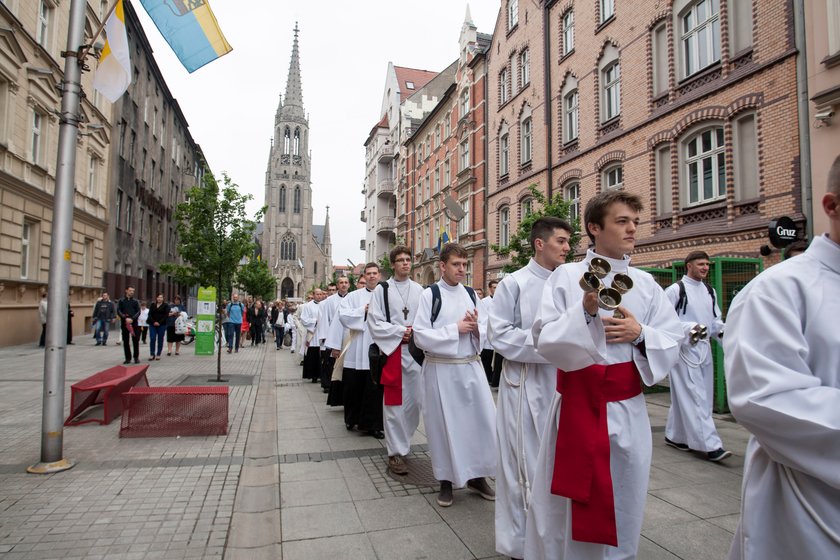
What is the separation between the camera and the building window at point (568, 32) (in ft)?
63.4

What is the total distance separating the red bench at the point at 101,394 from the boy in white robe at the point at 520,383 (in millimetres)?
5702

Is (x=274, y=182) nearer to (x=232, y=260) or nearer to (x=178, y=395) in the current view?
(x=232, y=260)

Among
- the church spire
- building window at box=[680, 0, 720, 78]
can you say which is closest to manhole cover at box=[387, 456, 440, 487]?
building window at box=[680, 0, 720, 78]

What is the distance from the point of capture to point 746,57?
11953 mm

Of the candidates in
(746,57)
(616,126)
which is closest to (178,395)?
(746,57)

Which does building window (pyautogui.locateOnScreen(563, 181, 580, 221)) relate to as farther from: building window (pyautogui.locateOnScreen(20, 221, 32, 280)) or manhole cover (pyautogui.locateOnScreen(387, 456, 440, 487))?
building window (pyautogui.locateOnScreen(20, 221, 32, 280))

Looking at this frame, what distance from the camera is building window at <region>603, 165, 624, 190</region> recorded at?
16.6 meters

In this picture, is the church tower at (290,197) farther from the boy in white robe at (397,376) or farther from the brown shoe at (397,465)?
the brown shoe at (397,465)

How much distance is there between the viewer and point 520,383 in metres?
3.45

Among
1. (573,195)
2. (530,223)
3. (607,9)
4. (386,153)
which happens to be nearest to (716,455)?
(530,223)

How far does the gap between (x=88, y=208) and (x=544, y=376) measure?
25266 mm

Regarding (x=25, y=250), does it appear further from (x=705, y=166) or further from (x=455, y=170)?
(x=455, y=170)

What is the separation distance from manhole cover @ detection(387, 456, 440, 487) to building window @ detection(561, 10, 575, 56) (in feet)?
59.5

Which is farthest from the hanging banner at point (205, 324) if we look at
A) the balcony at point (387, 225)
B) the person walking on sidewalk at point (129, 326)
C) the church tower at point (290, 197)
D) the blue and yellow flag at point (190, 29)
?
the church tower at point (290, 197)
